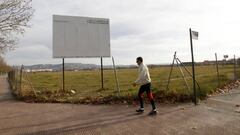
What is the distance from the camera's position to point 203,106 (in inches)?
413

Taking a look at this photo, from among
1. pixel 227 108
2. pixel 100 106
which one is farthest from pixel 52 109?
pixel 227 108

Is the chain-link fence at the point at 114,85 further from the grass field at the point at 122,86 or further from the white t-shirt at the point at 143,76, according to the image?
the white t-shirt at the point at 143,76

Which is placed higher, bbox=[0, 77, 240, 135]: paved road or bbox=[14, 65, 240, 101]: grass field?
bbox=[14, 65, 240, 101]: grass field

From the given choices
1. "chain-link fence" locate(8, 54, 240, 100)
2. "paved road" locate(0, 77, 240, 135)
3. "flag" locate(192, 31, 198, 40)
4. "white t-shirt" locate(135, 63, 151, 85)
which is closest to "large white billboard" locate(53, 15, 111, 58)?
"chain-link fence" locate(8, 54, 240, 100)

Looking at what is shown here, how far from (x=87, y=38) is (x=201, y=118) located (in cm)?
1076

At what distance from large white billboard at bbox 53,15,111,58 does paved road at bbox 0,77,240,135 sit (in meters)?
6.31

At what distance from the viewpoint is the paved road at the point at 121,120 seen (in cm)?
740

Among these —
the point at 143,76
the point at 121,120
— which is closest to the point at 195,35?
the point at 143,76

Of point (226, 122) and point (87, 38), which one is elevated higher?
point (87, 38)

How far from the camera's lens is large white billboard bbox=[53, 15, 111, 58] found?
17.1 meters

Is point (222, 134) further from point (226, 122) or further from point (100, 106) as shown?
point (100, 106)

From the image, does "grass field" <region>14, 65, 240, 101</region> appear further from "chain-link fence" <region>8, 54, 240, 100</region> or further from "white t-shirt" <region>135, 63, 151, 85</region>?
"white t-shirt" <region>135, 63, 151, 85</region>

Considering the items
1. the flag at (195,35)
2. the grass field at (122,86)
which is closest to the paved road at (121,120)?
the grass field at (122,86)

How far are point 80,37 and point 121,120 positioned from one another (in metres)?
9.97
